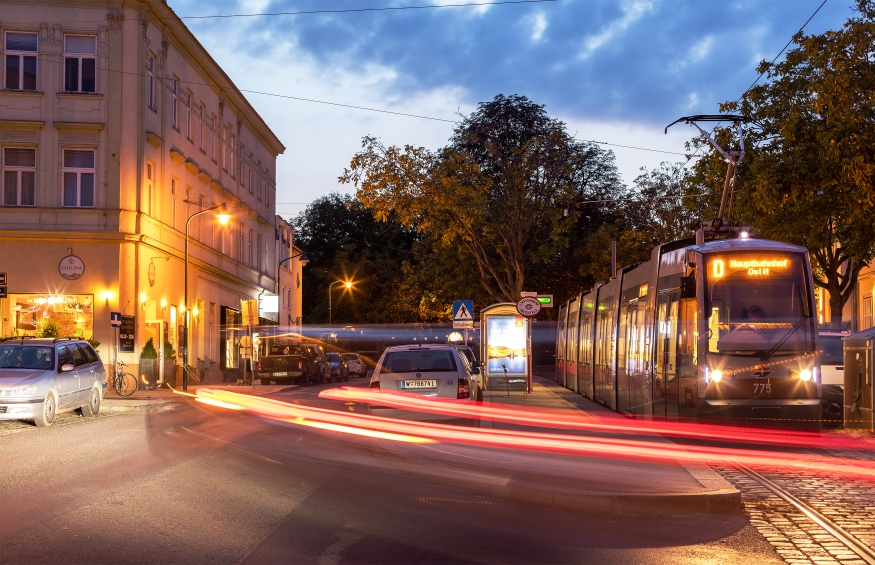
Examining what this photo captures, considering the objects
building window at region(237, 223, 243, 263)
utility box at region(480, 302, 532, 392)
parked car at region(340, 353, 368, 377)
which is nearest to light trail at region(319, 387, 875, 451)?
utility box at region(480, 302, 532, 392)

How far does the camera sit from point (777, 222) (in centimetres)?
3039

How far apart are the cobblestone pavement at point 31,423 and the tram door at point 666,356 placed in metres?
11.5

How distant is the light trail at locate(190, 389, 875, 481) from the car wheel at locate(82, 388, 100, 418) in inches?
242

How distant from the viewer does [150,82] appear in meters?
39.4

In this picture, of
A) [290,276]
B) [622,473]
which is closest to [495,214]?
[622,473]

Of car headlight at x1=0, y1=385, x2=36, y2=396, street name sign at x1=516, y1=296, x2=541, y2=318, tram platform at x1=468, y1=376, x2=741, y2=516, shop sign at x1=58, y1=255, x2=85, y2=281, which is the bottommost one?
tram platform at x1=468, y1=376, x2=741, y2=516

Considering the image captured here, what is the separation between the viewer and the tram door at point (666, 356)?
59.1ft

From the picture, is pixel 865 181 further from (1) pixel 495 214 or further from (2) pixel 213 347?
(2) pixel 213 347

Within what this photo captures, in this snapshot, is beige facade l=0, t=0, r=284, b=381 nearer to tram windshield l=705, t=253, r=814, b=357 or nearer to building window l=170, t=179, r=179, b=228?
building window l=170, t=179, r=179, b=228

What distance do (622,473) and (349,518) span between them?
447 cm

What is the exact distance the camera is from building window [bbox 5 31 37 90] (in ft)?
122

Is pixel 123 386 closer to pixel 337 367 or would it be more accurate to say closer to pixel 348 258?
pixel 337 367

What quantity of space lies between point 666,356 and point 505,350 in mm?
13440

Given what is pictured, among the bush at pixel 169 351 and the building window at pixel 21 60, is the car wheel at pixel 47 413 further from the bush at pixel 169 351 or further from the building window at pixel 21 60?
the building window at pixel 21 60
